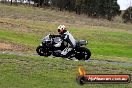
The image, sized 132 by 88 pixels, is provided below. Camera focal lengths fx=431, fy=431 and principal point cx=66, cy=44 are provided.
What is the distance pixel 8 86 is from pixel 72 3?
107977 millimetres

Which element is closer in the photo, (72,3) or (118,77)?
(118,77)

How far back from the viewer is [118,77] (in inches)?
435

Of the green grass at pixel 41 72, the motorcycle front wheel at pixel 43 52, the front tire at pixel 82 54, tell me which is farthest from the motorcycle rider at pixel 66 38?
the green grass at pixel 41 72

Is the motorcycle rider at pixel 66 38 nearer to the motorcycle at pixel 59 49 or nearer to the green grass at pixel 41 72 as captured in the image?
the motorcycle at pixel 59 49

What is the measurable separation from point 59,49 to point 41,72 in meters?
6.55

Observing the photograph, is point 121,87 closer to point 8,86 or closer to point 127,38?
point 8,86

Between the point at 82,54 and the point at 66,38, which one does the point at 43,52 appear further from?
the point at 82,54

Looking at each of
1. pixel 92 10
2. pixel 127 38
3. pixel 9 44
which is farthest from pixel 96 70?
pixel 92 10

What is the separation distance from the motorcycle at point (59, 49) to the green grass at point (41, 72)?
10.2ft

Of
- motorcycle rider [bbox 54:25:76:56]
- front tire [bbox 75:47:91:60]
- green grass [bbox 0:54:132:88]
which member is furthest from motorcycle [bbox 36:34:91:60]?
green grass [bbox 0:54:132:88]

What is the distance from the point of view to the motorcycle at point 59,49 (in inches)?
893

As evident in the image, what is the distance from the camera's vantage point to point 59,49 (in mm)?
23047

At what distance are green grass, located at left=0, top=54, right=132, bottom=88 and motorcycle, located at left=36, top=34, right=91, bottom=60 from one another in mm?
3107

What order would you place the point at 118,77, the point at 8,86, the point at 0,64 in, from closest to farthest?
the point at 118,77
the point at 8,86
the point at 0,64
